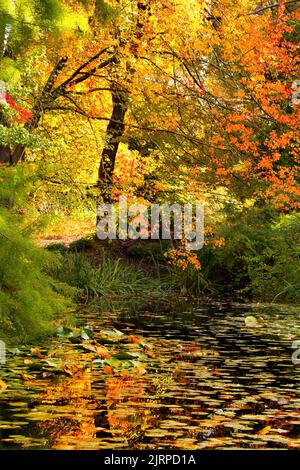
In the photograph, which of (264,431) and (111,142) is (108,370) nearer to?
(264,431)

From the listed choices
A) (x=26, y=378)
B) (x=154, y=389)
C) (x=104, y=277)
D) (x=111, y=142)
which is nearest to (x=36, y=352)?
(x=26, y=378)

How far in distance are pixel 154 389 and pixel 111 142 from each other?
12126mm

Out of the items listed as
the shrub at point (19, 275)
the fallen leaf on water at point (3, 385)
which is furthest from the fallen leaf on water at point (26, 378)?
the shrub at point (19, 275)

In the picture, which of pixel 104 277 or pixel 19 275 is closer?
pixel 19 275

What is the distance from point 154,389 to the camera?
748 cm

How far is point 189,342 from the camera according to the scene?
35.3 ft

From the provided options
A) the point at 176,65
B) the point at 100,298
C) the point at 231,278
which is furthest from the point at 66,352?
the point at 231,278

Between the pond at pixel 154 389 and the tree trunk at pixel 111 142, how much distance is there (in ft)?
16.1

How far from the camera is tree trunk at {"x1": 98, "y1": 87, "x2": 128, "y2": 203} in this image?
55.4ft

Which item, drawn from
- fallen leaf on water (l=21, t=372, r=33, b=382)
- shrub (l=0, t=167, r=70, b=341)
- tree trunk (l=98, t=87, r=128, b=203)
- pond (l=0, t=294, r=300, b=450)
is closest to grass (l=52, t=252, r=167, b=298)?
tree trunk (l=98, t=87, r=128, b=203)

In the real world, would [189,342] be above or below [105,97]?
below

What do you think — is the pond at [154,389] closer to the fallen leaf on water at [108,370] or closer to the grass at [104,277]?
the fallen leaf on water at [108,370]
